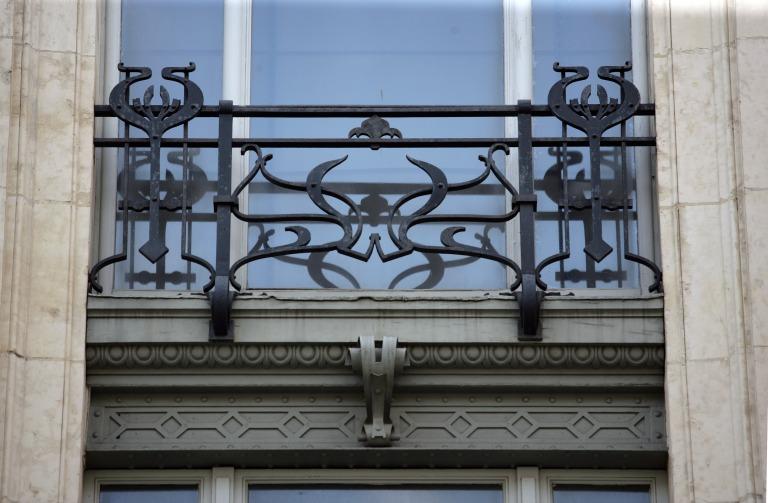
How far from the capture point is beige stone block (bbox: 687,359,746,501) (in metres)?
11.5

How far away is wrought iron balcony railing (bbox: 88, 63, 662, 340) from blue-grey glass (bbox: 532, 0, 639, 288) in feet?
0.05

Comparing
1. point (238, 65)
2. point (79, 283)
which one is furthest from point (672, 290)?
point (79, 283)

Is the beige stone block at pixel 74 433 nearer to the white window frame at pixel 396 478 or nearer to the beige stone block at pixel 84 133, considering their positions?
the white window frame at pixel 396 478

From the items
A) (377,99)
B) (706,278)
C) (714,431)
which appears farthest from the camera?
(377,99)

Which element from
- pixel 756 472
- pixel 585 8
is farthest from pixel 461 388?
pixel 585 8

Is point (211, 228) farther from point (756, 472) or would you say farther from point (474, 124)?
point (756, 472)

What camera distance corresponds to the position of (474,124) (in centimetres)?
1304

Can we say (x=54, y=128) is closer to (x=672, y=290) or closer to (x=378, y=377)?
(x=378, y=377)

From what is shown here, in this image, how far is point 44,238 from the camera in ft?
39.5

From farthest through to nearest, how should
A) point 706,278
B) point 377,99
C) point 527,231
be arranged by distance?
point 377,99
point 527,231
point 706,278

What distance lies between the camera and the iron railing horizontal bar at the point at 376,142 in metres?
12.5

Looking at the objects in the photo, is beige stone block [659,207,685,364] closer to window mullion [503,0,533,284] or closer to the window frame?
window mullion [503,0,533,284]

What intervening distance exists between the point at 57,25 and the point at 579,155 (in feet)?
10.1

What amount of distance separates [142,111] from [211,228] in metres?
0.77
